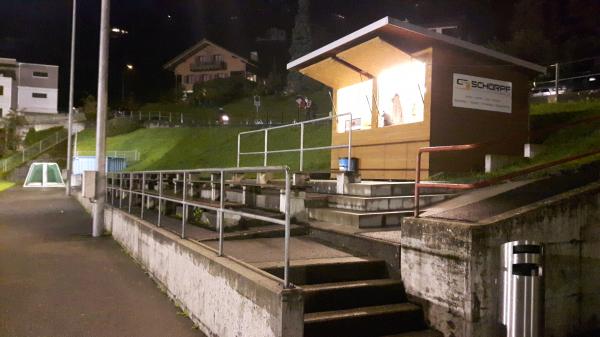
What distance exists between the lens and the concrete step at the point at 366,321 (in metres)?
4.21

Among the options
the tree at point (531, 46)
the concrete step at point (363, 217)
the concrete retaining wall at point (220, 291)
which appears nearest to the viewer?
the concrete retaining wall at point (220, 291)

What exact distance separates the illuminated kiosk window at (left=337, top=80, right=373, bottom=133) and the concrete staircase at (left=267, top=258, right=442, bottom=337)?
683 cm

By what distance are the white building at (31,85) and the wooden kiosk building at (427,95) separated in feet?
198

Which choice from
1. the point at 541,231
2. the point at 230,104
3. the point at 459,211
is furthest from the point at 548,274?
the point at 230,104

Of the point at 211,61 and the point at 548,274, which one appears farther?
the point at 211,61

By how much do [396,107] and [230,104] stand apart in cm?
4401

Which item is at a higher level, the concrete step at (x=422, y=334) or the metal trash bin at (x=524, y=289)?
the metal trash bin at (x=524, y=289)

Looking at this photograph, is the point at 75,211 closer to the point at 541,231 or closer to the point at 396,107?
the point at 396,107

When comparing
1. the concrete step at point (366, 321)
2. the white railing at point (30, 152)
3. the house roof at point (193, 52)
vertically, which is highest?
the house roof at point (193, 52)

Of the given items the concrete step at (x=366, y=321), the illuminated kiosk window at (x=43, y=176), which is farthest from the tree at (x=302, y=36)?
the concrete step at (x=366, y=321)

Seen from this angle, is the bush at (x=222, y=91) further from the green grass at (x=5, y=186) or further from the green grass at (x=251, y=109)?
the green grass at (x=5, y=186)

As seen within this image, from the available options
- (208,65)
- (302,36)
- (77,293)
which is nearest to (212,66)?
(208,65)

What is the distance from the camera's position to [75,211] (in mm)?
18656

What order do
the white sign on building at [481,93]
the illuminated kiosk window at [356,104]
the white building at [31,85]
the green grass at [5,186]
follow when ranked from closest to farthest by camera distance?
the white sign on building at [481,93]
the illuminated kiosk window at [356,104]
the green grass at [5,186]
the white building at [31,85]
